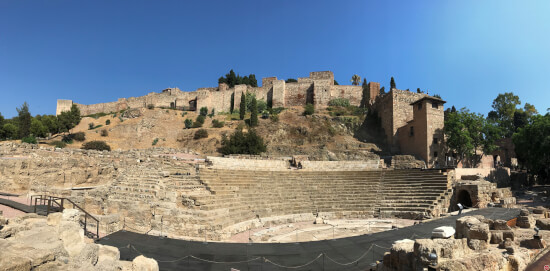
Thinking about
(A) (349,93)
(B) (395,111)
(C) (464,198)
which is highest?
(A) (349,93)

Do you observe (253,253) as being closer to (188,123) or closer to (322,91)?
(188,123)

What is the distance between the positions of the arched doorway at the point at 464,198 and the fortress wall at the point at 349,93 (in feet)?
91.1

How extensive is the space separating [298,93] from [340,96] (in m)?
6.83

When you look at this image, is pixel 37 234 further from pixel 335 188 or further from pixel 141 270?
pixel 335 188

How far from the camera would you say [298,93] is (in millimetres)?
47000

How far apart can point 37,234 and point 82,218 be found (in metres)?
5.51

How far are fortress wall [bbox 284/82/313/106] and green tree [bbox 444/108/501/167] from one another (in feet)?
73.0

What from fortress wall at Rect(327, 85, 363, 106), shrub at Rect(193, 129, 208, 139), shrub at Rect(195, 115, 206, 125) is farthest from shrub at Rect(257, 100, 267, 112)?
shrub at Rect(193, 129, 208, 139)

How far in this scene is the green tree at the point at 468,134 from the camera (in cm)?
2673

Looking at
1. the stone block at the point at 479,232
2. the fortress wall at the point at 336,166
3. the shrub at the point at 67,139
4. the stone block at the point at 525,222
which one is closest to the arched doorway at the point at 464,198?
the fortress wall at the point at 336,166

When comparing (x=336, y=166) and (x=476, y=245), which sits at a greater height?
(x=336, y=166)

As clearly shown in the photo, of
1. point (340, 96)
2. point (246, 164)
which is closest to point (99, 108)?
point (340, 96)

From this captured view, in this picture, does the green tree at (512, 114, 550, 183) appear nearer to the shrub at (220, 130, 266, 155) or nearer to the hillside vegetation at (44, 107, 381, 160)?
the hillside vegetation at (44, 107, 381, 160)

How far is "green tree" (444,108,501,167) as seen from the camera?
26734 mm
